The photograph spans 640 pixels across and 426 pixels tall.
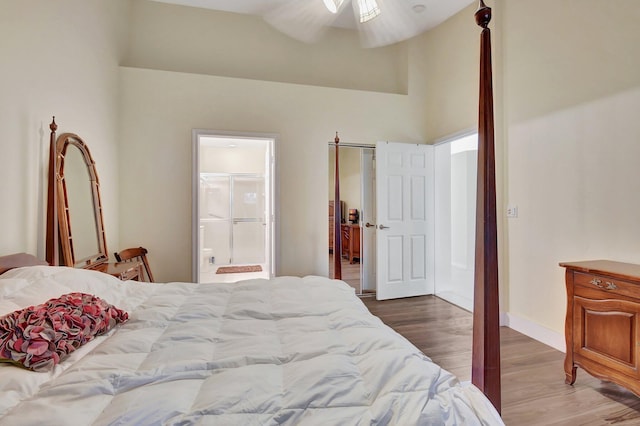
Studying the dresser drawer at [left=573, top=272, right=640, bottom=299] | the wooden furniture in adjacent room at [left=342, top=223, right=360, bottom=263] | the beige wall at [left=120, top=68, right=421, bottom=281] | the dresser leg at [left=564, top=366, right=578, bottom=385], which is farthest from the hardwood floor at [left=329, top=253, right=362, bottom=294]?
the dresser drawer at [left=573, top=272, right=640, bottom=299]

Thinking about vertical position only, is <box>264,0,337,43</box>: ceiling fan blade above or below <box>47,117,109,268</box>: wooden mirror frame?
above

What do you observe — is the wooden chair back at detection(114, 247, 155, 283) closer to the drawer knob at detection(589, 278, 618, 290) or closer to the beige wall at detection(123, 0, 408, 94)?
the beige wall at detection(123, 0, 408, 94)

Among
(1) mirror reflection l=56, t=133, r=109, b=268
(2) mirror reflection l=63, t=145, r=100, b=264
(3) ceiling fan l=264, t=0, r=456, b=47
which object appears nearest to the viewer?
(3) ceiling fan l=264, t=0, r=456, b=47

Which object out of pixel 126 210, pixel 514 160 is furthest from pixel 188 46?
pixel 514 160

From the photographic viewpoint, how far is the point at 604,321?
6.21 ft

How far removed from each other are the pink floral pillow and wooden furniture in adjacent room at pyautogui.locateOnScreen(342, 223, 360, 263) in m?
4.36

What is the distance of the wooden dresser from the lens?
174 centimetres

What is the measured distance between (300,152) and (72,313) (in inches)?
118

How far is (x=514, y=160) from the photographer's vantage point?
2979 mm

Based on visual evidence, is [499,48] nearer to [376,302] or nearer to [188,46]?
[376,302]

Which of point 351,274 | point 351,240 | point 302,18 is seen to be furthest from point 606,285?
point 351,240

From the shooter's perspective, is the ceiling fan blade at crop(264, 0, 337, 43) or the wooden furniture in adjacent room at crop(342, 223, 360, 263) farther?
the wooden furniture in adjacent room at crop(342, 223, 360, 263)

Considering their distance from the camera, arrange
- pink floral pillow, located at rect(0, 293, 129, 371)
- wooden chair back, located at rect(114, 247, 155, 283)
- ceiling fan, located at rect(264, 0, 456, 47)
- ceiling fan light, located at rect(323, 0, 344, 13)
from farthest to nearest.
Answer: wooden chair back, located at rect(114, 247, 155, 283)
ceiling fan, located at rect(264, 0, 456, 47)
ceiling fan light, located at rect(323, 0, 344, 13)
pink floral pillow, located at rect(0, 293, 129, 371)

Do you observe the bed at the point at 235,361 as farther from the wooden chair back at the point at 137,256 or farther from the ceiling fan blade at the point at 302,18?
the wooden chair back at the point at 137,256
